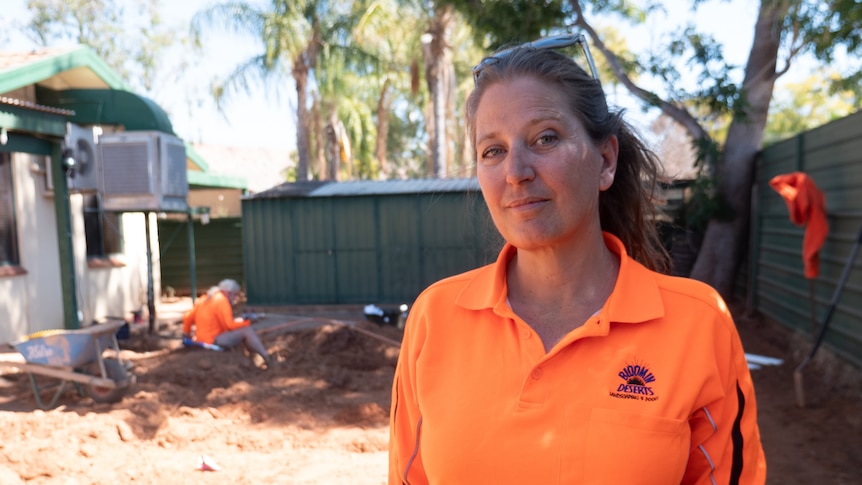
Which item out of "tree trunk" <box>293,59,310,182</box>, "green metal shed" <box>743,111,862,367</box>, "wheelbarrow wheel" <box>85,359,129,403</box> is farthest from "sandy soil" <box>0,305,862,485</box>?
"tree trunk" <box>293,59,310,182</box>

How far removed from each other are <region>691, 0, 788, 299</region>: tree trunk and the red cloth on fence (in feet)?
12.4

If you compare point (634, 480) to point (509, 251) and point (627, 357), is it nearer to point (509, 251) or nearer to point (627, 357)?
point (627, 357)

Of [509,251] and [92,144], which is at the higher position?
[92,144]

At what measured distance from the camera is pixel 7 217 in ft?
31.3

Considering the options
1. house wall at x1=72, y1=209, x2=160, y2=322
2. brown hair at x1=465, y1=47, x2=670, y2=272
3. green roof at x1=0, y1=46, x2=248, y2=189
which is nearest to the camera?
brown hair at x1=465, y1=47, x2=670, y2=272

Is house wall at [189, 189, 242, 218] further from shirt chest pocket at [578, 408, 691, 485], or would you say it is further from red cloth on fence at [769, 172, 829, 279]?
shirt chest pocket at [578, 408, 691, 485]

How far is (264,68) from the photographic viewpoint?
2162 centimetres

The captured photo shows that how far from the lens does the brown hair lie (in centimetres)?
160

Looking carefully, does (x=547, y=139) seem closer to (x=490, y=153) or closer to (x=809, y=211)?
(x=490, y=153)

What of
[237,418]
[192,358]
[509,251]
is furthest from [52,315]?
[509,251]

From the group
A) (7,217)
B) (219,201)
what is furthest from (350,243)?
(219,201)

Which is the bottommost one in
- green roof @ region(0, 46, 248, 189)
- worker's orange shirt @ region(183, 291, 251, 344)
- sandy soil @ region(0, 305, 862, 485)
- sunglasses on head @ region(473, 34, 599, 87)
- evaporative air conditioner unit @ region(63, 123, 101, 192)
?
sandy soil @ region(0, 305, 862, 485)

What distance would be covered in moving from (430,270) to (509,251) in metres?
11.6

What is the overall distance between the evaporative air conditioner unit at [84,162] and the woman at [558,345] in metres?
9.83
